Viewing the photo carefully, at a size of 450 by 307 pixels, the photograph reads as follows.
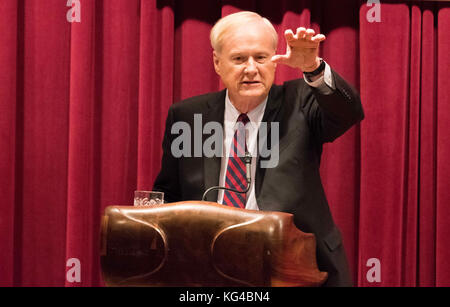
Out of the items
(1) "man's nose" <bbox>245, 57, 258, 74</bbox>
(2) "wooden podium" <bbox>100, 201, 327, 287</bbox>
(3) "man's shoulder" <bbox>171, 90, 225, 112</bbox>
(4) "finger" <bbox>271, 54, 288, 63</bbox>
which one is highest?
(1) "man's nose" <bbox>245, 57, 258, 74</bbox>

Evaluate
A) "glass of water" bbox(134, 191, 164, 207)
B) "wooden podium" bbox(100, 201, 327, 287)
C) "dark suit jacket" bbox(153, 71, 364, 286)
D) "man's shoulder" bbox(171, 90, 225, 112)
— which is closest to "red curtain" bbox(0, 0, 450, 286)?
"man's shoulder" bbox(171, 90, 225, 112)

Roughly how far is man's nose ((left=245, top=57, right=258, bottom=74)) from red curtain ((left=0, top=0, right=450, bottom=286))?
1035 millimetres

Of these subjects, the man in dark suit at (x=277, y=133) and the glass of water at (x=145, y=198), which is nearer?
the glass of water at (x=145, y=198)

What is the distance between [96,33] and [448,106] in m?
1.85

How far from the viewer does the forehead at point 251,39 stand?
1660mm

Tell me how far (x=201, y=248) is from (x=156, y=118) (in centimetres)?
171

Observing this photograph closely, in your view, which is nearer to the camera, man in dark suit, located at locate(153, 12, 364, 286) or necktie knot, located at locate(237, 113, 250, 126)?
man in dark suit, located at locate(153, 12, 364, 286)

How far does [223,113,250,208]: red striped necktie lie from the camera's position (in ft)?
5.36

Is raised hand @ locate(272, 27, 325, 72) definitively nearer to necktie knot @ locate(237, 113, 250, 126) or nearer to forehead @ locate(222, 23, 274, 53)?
forehead @ locate(222, 23, 274, 53)

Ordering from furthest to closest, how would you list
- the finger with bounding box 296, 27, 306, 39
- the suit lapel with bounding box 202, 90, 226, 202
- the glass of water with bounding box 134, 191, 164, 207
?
the suit lapel with bounding box 202, 90, 226, 202 → the glass of water with bounding box 134, 191, 164, 207 → the finger with bounding box 296, 27, 306, 39

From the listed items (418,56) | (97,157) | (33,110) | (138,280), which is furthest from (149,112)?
(138,280)

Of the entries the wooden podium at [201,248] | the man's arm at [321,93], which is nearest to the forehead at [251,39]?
the man's arm at [321,93]

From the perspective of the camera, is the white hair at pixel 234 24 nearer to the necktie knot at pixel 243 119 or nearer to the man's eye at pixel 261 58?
the man's eye at pixel 261 58

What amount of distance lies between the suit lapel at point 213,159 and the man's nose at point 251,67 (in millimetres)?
282
